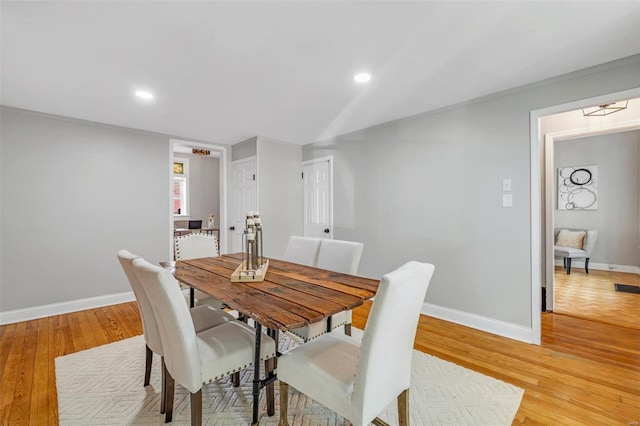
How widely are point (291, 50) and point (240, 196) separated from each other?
3.02 meters

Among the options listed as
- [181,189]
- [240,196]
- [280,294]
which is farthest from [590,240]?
[181,189]

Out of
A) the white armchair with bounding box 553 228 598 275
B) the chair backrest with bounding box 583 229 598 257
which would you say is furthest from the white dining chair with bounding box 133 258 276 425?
the chair backrest with bounding box 583 229 598 257

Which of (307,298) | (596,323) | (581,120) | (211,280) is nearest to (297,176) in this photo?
(211,280)

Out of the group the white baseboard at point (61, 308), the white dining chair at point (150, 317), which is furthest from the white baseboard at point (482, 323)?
the white baseboard at point (61, 308)

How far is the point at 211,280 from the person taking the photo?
6.04 ft

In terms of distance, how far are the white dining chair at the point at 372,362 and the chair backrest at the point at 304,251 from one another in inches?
44.0

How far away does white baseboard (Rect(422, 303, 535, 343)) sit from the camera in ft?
8.25

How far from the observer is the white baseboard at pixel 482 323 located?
8.25 ft

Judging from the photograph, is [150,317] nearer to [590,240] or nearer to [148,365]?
[148,365]

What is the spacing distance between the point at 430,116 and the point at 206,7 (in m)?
2.47

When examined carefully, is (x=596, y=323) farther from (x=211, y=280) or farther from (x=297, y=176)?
(x=297, y=176)

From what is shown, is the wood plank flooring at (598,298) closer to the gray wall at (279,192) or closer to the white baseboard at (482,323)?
the white baseboard at (482,323)

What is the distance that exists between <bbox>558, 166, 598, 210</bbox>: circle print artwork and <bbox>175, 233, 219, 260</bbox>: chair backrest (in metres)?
6.44

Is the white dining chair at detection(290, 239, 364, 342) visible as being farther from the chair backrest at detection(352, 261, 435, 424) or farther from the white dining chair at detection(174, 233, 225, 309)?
the white dining chair at detection(174, 233, 225, 309)
